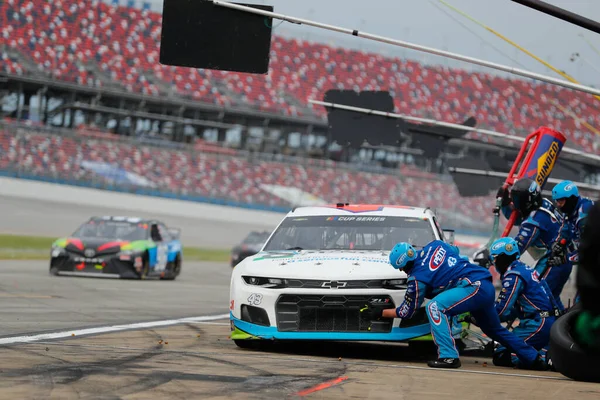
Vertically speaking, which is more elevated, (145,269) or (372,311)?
(372,311)

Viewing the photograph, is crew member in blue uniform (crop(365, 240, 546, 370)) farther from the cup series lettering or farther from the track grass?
the track grass

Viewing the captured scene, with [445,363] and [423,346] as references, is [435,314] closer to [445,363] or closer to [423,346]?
[445,363]

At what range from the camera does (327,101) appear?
19.2 m

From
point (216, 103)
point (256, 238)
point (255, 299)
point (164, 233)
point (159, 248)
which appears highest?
point (255, 299)

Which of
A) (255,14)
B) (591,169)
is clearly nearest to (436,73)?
(591,169)

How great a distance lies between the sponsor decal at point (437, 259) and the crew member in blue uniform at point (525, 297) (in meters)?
0.78

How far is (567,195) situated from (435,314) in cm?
310

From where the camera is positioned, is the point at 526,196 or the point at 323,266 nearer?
the point at 323,266

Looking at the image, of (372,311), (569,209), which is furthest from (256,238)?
(372,311)

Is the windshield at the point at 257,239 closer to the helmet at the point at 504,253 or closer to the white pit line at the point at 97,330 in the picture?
the white pit line at the point at 97,330

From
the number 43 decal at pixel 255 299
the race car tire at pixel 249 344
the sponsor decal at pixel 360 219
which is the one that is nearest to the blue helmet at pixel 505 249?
the sponsor decal at pixel 360 219

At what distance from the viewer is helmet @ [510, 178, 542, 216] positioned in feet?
36.6

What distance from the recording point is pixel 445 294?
8.48m

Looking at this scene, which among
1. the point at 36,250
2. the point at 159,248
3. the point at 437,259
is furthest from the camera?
the point at 36,250
